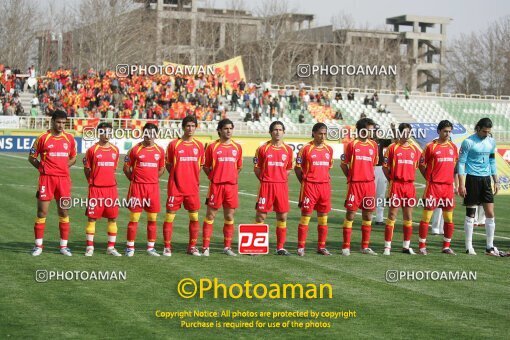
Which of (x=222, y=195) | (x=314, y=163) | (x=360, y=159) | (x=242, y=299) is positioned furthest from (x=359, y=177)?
(x=242, y=299)

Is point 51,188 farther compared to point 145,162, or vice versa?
point 145,162

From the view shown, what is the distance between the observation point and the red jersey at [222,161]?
47.0ft

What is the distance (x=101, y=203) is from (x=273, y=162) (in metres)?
2.71

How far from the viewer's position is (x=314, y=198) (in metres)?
14.6

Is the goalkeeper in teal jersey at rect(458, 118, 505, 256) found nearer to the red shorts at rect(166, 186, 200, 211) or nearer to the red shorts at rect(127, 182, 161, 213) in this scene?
the red shorts at rect(166, 186, 200, 211)

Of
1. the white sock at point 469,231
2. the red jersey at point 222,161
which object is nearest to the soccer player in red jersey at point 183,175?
the red jersey at point 222,161

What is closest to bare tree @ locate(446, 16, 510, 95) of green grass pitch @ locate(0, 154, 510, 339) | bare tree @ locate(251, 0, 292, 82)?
bare tree @ locate(251, 0, 292, 82)

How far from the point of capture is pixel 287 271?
1288 centimetres

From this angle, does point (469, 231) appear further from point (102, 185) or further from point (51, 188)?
point (51, 188)

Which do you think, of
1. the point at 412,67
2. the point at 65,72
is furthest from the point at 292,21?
the point at 65,72

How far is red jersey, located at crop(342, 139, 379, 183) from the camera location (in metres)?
14.9

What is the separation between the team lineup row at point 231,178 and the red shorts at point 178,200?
0.6 inches

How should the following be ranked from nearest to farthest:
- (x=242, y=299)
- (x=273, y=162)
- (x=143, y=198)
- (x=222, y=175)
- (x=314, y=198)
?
1. (x=242, y=299)
2. (x=143, y=198)
3. (x=222, y=175)
4. (x=273, y=162)
5. (x=314, y=198)

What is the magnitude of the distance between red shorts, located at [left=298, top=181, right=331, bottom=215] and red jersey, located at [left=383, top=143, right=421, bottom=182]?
123cm
